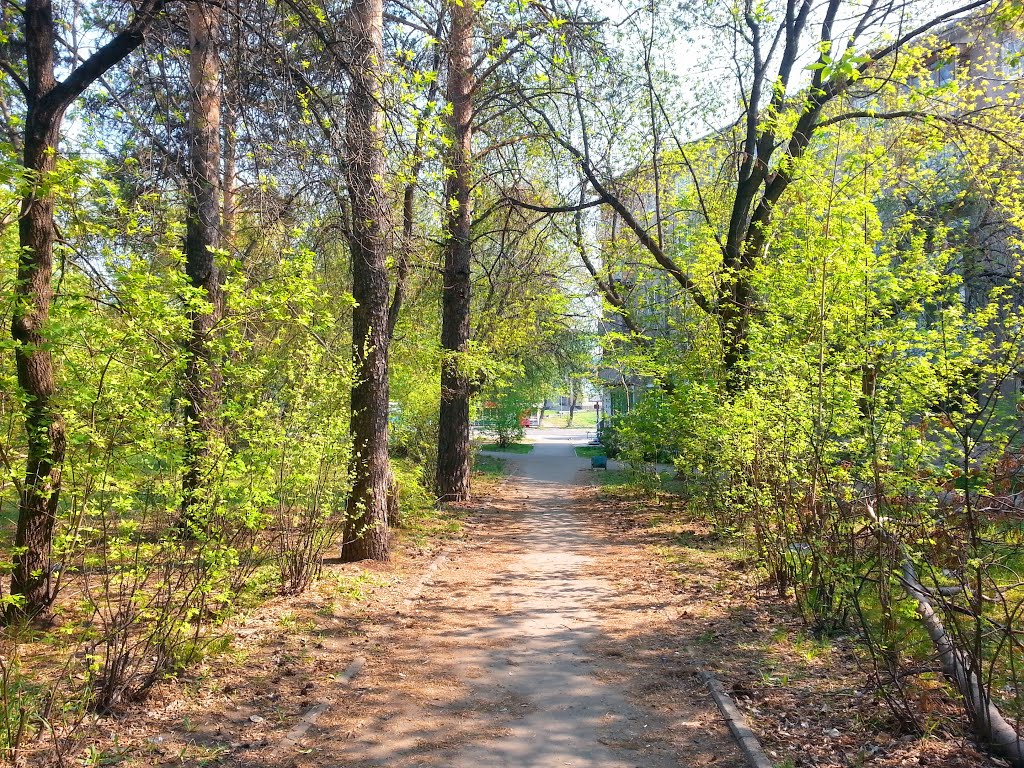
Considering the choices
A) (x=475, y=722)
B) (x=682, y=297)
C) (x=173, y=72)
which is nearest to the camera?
(x=475, y=722)

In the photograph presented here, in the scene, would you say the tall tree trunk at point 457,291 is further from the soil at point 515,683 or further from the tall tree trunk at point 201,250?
the soil at point 515,683

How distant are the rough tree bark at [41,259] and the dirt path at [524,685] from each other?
2682 mm

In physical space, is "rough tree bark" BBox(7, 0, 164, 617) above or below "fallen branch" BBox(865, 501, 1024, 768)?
above

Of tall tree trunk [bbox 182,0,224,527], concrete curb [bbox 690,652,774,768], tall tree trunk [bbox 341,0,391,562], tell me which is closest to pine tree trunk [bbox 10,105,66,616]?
tall tree trunk [bbox 182,0,224,527]

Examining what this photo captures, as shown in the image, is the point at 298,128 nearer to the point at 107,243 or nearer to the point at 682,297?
the point at 107,243

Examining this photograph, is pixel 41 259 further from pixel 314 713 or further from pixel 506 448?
pixel 506 448

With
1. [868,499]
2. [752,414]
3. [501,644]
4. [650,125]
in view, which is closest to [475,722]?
[501,644]

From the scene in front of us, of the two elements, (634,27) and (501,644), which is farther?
(634,27)

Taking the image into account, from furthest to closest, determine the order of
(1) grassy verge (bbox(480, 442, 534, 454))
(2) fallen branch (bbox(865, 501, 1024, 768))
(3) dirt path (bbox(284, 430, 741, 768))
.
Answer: (1) grassy verge (bbox(480, 442, 534, 454)) < (3) dirt path (bbox(284, 430, 741, 768)) < (2) fallen branch (bbox(865, 501, 1024, 768))

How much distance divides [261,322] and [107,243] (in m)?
1.88

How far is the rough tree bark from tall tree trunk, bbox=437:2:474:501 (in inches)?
263

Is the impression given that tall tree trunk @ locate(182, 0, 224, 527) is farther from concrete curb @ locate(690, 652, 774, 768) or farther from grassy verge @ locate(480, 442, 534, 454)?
grassy verge @ locate(480, 442, 534, 454)

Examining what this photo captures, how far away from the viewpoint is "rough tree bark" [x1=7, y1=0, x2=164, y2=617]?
17.6ft

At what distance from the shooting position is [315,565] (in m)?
8.88
